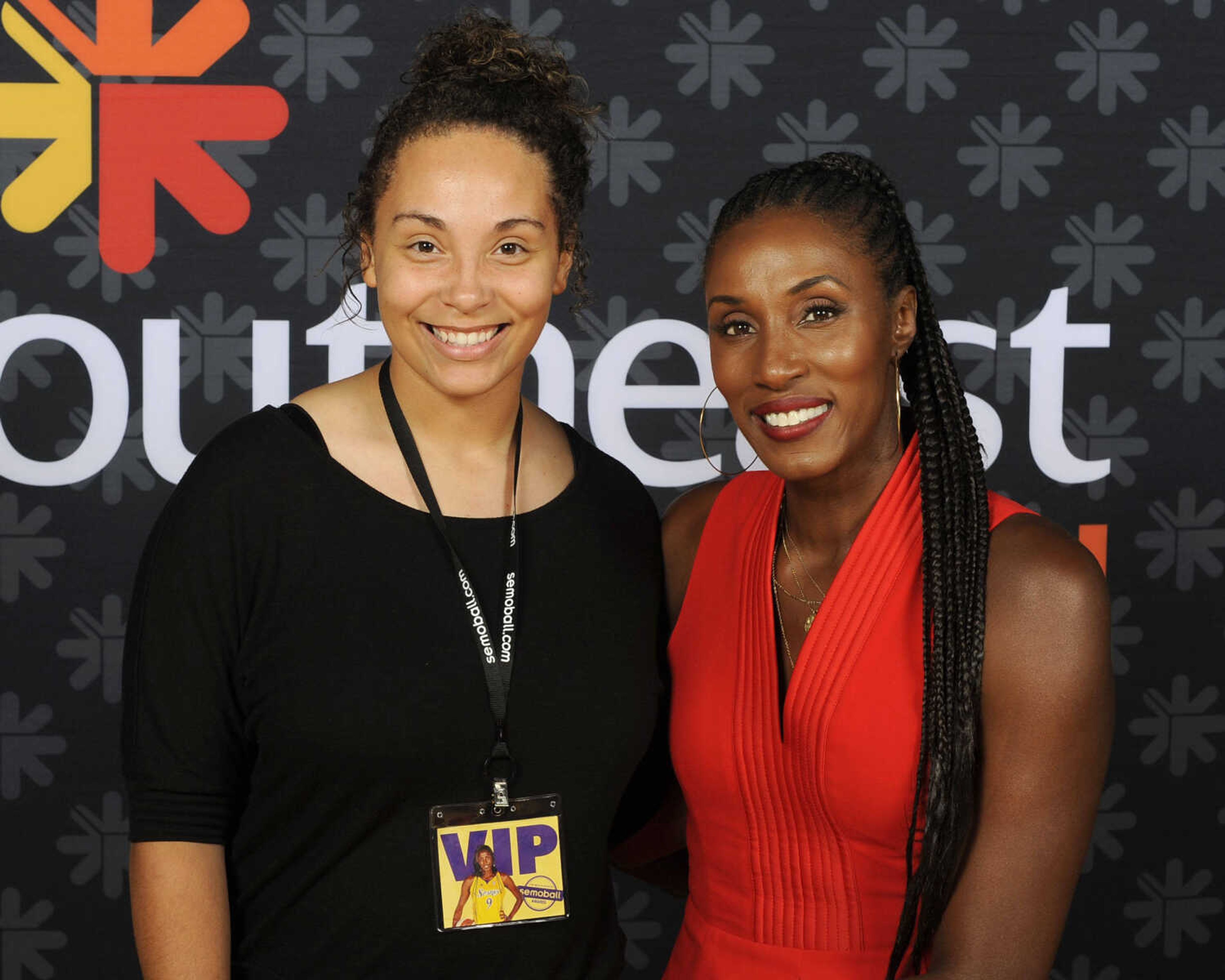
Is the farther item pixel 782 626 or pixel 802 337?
pixel 782 626

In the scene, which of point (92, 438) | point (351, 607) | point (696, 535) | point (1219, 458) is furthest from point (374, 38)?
point (1219, 458)

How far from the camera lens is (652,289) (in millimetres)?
2682

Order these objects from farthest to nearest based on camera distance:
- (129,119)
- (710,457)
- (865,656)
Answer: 1. (710,457)
2. (129,119)
3. (865,656)

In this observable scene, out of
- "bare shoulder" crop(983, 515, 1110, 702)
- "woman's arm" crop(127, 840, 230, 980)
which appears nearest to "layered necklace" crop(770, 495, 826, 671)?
"bare shoulder" crop(983, 515, 1110, 702)

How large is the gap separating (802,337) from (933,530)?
27cm

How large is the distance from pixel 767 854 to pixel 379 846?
455 mm

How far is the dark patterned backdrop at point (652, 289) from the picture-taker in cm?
258

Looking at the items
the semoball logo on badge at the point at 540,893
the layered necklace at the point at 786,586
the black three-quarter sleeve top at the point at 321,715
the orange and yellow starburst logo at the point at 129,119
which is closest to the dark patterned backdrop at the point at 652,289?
the orange and yellow starburst logo at the point at 129,119

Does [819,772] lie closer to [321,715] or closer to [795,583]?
[795,583]

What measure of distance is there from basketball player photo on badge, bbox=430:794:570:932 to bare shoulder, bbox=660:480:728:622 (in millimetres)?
394

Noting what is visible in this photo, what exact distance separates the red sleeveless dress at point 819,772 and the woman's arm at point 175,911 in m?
0.59

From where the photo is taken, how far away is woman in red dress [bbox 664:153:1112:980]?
145cm

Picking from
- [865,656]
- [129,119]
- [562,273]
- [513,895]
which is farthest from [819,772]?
[129,119]

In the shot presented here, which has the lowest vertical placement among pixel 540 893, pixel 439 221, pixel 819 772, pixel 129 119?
pixel 540 893
